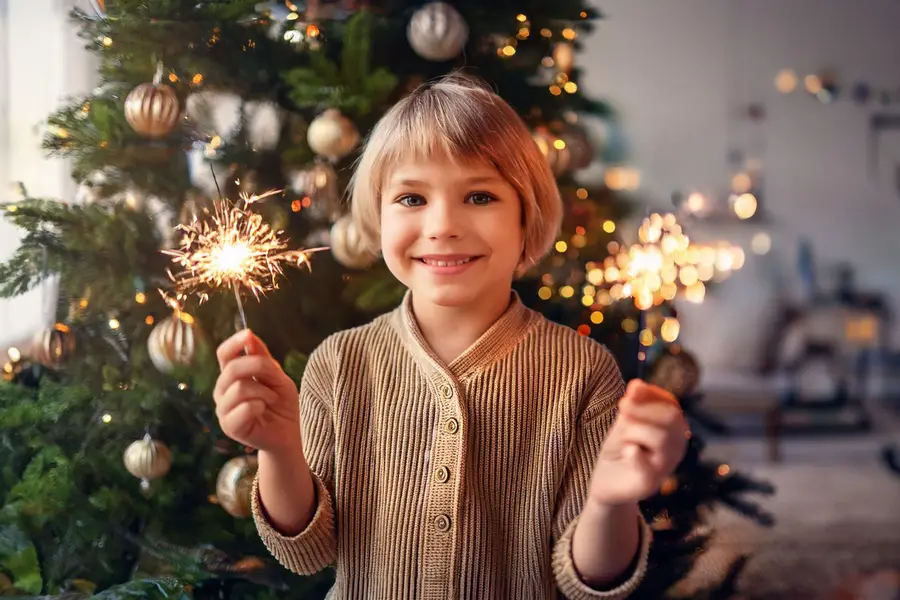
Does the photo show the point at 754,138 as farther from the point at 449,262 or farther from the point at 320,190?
the point at 449,262

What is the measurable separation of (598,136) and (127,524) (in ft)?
6.05

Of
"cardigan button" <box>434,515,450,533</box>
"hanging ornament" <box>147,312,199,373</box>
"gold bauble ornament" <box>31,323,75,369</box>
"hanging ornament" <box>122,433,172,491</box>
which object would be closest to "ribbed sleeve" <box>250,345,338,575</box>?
"cardigan button" <box>434,515,450,533</box>

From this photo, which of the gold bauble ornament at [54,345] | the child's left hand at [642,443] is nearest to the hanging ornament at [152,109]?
the gold bauble ornament at [54,345]

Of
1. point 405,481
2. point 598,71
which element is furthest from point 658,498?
point 598,71

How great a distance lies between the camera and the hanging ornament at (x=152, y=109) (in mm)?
929

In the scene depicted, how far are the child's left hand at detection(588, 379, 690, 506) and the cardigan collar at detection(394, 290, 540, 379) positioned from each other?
0.53 ft

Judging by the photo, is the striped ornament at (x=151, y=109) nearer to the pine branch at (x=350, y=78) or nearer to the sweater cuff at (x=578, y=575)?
the pine branch at (x=350, y=78)

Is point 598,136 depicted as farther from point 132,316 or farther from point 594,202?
point 132,316

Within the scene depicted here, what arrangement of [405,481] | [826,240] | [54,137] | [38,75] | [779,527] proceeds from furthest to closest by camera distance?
[826,240] → [779,527] → [38,75] → [54,137] → [405,481]

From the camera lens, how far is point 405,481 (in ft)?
2.37

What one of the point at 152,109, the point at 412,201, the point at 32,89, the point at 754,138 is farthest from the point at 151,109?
the point at 754,138

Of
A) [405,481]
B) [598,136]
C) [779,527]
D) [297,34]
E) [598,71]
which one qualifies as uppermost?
[598,71]

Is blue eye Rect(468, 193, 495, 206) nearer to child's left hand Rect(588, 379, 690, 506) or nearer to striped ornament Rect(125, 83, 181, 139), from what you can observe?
child's left hand Rect(588, 379, 690, 506)

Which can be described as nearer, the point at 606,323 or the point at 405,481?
the point at 405,481
